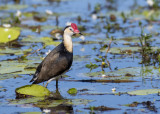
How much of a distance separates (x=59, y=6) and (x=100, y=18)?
3186mm

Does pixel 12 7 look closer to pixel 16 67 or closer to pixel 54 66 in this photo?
pixel 16 67

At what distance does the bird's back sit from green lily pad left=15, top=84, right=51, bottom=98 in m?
0.39

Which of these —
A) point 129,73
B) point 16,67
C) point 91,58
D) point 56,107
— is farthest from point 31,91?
point 91,58

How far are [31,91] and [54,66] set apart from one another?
2.41 feet

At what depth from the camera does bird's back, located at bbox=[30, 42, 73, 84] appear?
757 cm

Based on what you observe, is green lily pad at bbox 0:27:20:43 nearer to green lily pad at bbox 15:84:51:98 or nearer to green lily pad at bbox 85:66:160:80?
green lily pad at bbox 85:66:160:80

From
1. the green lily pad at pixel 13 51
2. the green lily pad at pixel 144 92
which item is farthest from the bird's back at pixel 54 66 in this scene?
the green lily pad at pixel 13 51

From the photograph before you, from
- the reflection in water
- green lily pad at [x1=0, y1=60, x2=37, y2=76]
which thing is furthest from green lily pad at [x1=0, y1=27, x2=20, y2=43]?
the reflection in water

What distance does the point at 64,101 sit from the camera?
6.89 m

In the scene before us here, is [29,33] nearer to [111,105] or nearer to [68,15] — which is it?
[68,15]

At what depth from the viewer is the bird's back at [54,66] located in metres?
7.57

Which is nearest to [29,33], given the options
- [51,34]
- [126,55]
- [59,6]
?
[51,34]

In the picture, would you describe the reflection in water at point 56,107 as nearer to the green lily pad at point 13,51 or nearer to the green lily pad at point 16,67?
the green lily pad at point 16,67

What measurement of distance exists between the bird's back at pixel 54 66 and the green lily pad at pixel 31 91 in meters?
0.39
